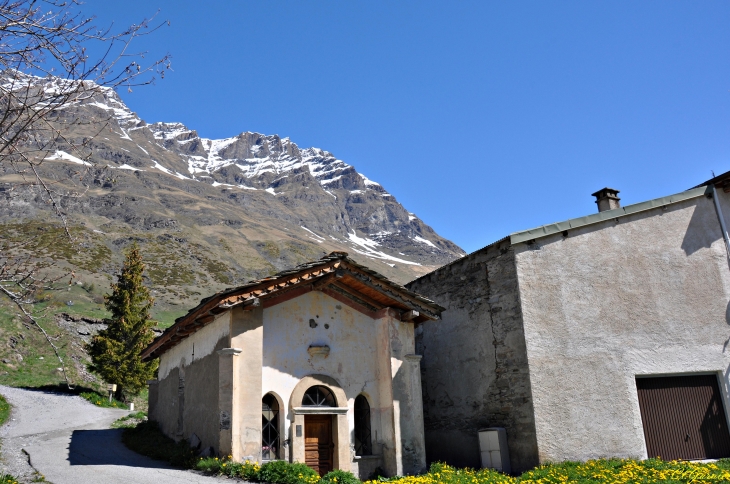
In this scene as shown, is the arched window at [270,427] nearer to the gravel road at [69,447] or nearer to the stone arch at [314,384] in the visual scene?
the stone arch at [314,384]

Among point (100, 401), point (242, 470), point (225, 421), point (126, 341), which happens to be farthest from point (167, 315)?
point (242, 470)

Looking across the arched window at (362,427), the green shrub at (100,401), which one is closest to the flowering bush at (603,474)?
the arched window at (362,427)

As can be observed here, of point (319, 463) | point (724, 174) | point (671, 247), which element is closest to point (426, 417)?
point (319, 463)

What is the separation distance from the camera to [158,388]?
67.6ft

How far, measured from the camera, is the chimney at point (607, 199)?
17656 mm

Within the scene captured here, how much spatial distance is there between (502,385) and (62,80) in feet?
40.8

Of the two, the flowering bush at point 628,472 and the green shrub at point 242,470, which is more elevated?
the green shrub at point 242,470

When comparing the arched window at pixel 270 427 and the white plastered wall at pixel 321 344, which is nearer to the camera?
the arched window at pixel 270 427

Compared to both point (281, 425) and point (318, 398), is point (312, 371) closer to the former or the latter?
point (318, 398)

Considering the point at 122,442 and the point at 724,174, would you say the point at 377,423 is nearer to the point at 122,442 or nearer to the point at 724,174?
the point at 122,442

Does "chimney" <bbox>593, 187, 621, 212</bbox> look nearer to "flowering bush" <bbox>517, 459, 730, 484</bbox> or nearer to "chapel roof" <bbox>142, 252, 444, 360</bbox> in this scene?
"chapel roof" <bbox>142, 252, 444, 360</bbox>

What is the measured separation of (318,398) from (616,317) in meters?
7.96

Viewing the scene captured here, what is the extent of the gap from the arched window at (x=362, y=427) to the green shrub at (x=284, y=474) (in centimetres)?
280

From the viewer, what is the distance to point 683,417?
48.2 ft
